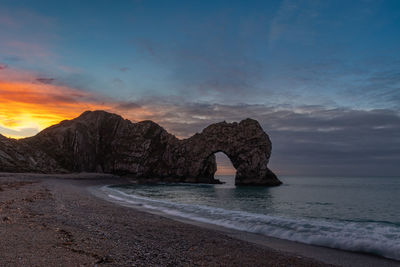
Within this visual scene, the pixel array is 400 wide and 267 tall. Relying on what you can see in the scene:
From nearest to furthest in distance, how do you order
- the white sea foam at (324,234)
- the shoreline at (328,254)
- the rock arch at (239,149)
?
the shoreline at (328,254)
the white sea foam at (324,234)
the rock arch at (239,149)

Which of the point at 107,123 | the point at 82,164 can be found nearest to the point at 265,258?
the point at 82,164

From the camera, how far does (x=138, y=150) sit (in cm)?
12656

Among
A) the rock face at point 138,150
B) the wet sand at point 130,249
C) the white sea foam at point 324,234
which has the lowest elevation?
the white sea foam at point 324,234

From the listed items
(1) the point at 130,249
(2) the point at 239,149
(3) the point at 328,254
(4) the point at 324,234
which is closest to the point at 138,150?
(2) the point at 239,149

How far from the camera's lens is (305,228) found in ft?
51.6

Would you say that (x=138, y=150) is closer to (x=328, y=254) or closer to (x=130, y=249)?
(x=328, y=254)

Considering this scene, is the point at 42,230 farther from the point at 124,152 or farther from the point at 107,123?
the point at 107,123

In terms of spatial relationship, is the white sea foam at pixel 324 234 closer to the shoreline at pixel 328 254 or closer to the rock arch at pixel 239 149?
the shoreline at pixel 328 254

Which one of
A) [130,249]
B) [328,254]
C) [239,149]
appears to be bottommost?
[328,254]

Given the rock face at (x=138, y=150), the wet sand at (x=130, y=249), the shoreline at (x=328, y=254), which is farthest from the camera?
the rock face at (x=138, y=150)

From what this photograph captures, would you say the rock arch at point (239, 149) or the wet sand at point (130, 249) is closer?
the wet sand at point (130, 249)

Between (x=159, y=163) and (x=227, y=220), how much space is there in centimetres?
10535

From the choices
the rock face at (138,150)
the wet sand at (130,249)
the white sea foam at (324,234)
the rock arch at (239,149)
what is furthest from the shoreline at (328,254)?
the rock arch at (239,149)

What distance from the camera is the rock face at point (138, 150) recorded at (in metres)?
97.8
